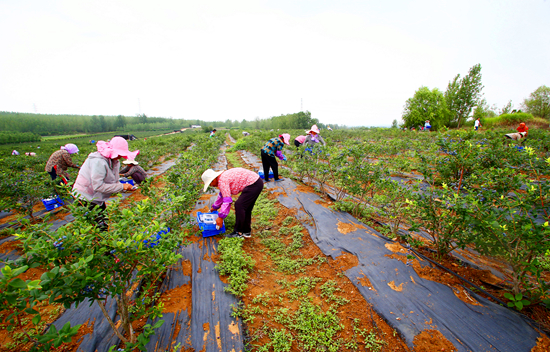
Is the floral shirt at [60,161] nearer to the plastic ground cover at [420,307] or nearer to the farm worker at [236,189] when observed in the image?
the farm worker at [236,189]

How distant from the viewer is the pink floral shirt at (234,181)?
3750mm

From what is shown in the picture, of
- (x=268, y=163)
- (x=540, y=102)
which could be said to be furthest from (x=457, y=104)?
(x=268, y=163)

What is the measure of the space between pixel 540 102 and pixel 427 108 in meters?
9.75

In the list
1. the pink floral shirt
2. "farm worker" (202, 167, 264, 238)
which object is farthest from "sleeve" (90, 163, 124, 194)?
the pink floral shirt

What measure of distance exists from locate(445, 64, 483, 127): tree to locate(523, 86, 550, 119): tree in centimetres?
525

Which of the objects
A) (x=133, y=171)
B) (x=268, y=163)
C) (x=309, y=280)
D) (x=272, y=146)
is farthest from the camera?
(x=268, y=163)

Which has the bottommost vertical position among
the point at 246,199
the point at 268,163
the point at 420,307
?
the point at 420,307

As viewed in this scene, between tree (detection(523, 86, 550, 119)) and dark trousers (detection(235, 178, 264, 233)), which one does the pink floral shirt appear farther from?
A: tree (detection(523, 86, 550, 119))

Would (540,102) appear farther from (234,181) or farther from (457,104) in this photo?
(234,181)

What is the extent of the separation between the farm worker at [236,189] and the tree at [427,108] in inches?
1241

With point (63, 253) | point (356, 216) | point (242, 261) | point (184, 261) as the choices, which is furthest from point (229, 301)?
point (356, 216)

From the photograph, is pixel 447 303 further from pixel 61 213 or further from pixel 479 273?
pixel 61 213

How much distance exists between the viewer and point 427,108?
1123 inches

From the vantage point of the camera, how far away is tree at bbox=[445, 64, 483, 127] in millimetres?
23297
